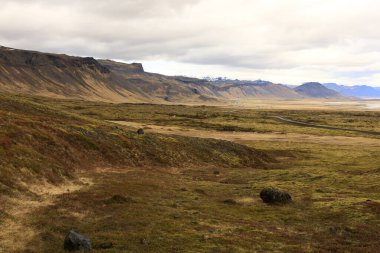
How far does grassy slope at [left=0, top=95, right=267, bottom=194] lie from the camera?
47.6 metres

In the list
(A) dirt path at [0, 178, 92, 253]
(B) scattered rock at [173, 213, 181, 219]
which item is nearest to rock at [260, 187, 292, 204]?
(B) scattered rock at [173, 213, 181, 219]

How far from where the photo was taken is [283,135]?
151750 mm

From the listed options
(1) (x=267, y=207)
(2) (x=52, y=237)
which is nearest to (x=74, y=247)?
(2) (x=52, y=237)

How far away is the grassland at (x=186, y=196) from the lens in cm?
3048

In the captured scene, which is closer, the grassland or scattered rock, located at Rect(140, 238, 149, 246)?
scattered rock, located at Rect(140, 238, 149, 246)

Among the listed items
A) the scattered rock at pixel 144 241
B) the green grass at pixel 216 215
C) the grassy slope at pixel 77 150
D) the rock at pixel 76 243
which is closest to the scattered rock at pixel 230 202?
the green grass at pixel 216 215

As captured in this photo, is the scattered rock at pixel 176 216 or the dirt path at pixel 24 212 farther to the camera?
the scattered rock at pixel 176 216

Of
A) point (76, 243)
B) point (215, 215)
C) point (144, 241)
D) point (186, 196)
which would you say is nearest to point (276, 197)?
point (215, 215)

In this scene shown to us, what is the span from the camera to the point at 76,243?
26.8m

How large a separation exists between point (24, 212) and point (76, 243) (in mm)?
11059

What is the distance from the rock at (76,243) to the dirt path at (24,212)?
9.84 feet

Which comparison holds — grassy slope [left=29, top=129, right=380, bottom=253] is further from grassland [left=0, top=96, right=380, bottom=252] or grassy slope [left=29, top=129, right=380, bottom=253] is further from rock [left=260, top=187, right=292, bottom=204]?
rock [left=260, top=187, right=292, bottom=204]

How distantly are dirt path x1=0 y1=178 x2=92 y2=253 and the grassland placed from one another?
0.54 metres

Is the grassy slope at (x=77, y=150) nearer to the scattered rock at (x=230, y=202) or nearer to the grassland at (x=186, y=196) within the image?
the grassland at (x=186, y=196)
